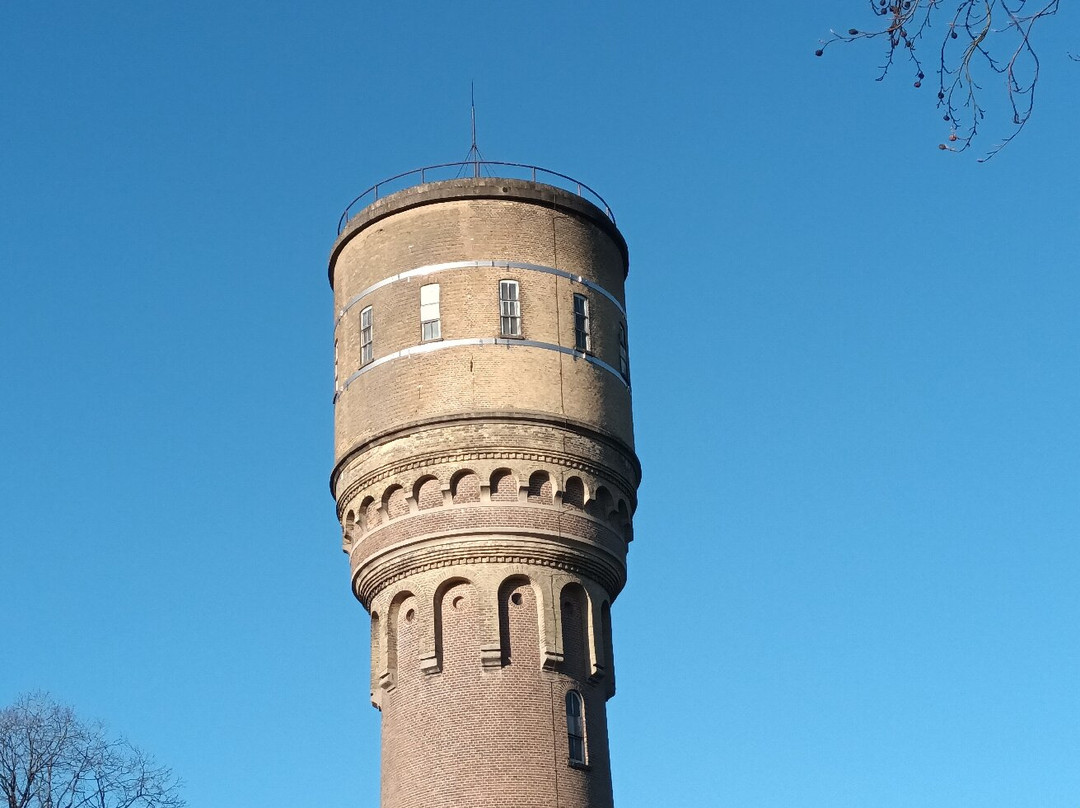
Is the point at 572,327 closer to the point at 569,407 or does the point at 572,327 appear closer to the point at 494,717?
the point at 569,407

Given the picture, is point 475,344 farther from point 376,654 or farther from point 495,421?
point 376,654

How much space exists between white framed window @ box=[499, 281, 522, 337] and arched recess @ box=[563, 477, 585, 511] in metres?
2.83

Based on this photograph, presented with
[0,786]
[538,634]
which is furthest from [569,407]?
[0,786]

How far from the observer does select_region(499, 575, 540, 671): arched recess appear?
100 ft

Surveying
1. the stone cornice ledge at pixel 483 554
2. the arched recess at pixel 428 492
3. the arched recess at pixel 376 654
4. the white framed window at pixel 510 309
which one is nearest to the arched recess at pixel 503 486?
the stone cornice ledge at pixel 483 554

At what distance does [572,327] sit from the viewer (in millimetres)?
32906

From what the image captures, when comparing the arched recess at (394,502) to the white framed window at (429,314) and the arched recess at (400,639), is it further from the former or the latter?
the white framed window at (429,314)

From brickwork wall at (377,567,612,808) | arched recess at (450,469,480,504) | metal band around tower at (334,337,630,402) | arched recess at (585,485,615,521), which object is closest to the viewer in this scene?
brickwork wall at (377,567,612,808)

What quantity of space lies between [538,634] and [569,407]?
416 centimetres

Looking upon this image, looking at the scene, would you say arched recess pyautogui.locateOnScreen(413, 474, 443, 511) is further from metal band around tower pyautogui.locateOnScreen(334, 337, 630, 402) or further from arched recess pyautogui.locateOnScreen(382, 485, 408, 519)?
metal band around tower pyautogui.locateOnScreen(334, 337, 630, 402)

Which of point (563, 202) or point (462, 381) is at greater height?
point (563, 202)

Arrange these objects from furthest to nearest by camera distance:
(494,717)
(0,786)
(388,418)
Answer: (0,786)
(388,418)
(494,717)

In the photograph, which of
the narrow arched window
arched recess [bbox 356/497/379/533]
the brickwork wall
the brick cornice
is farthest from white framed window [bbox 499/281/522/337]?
the narrow arched window

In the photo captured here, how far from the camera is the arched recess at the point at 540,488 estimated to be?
3164 centimetres
